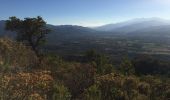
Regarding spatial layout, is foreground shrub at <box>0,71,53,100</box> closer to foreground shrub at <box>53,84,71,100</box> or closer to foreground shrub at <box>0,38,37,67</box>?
foreground shrub at <box>53,84,71,100</box>

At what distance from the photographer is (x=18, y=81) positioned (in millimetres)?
9133

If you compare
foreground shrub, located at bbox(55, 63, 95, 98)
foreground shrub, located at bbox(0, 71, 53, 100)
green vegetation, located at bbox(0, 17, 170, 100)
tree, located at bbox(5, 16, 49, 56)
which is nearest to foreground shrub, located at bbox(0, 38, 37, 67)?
green vegetation, located at bbox(0, 17, 170, 100)

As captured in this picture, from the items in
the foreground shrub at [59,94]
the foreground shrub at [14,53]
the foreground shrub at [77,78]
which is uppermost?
the foreground shrub at [14,53]

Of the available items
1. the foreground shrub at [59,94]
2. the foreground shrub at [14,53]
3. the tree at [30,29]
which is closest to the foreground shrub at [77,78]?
the foreground shrub at [14,53]

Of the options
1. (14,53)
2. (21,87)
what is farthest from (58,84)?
(21,87)

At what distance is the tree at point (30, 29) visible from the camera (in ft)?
166

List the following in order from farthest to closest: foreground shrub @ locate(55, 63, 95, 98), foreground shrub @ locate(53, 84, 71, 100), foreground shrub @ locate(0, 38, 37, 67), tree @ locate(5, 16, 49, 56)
A: tree @ locate(5, 16, 49, 56), foreground shrub @ locate(55, 63, 95, 98), foreground shrub @ locate(0, 38, 37, 67), foreground shrub @ locate(53, 84, 71, 100)

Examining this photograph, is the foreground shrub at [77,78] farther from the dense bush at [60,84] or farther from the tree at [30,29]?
the tree at [30,29]

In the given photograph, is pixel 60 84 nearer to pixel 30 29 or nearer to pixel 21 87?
pixel 21 87

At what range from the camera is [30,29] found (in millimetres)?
50812

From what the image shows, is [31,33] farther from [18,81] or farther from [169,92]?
[18,81]

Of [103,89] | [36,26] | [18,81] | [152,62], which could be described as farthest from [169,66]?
[18,81]

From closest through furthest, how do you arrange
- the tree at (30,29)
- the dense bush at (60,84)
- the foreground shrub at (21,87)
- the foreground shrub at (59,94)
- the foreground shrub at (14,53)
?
the foreground shrub at (21,87) → the dense bush at (60,84) → the foreground shrub at (59,94) → the foreground shrub at (14,53) → the tree at (30,29)

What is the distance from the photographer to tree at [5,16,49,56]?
166 ft
